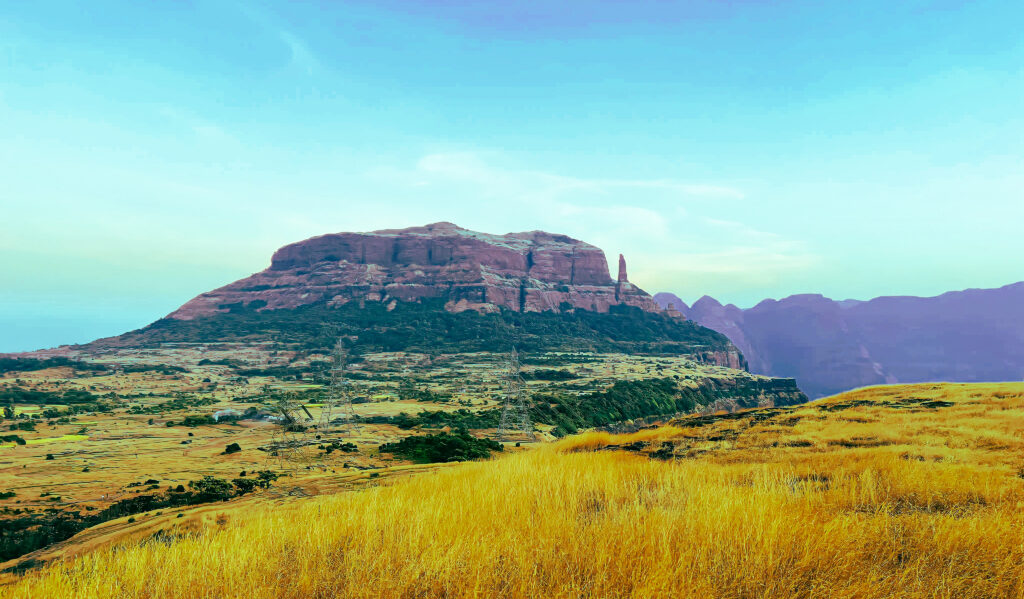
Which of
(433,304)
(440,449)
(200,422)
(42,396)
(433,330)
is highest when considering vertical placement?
(433,304)

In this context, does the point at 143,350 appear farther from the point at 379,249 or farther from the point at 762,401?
the point at 762,401

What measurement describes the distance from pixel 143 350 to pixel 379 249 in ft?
290

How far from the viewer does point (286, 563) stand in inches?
158

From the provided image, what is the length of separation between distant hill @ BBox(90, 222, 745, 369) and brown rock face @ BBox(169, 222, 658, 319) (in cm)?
45

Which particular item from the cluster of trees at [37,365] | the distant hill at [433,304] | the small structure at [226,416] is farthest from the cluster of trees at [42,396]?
the distant hill at [433,304]

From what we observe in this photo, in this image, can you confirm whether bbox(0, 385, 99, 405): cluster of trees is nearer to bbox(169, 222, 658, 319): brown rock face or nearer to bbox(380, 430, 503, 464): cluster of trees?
bbox(380, 430, 503, 464): cluster of trees

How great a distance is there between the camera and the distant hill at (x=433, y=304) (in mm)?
127500

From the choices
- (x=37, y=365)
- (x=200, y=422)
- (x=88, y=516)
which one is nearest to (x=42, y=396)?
(x=200, y=422)

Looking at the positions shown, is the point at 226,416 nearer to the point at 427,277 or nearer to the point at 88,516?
the point at 88,516

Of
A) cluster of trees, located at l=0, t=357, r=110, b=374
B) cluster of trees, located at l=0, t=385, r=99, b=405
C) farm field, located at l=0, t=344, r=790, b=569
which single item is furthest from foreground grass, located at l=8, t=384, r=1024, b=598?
cluster of trees, located at l=0, t=357, r=110, b=374

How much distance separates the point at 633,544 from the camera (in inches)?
155

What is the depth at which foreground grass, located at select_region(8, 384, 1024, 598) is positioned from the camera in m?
3.38

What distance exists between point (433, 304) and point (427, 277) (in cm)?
1871

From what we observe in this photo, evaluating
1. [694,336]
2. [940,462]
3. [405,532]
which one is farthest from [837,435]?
[694,336]
